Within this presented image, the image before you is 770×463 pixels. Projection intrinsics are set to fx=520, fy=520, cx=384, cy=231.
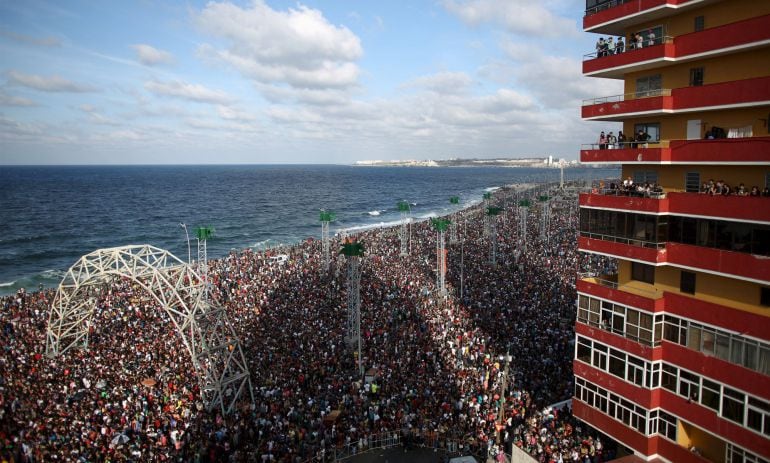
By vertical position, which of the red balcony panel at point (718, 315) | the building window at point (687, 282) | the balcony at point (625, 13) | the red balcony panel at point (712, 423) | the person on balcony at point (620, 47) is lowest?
the red balcony panel at point (712, 423)

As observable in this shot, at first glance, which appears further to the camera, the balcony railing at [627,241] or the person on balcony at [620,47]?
the person on balcony at [620,47]

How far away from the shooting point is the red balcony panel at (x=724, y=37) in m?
12.9

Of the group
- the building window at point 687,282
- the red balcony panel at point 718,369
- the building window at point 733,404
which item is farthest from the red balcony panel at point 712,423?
the building window at point 687,282

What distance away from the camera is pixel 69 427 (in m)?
19.0

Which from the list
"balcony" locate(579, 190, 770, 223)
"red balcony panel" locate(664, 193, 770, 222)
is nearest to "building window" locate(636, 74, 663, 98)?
"balcony" locate(579, 190, 770, 223)

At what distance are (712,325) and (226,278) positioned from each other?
119 feet

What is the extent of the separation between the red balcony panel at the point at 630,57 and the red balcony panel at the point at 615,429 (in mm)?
11265

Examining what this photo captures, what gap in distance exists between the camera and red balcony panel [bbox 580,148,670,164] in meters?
15.3

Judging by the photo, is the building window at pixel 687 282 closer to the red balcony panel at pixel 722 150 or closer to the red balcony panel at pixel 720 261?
the red balcony panel at pixel 720 261

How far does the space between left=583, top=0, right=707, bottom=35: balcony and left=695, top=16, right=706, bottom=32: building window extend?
0.36 meters

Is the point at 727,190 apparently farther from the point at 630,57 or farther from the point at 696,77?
the point at 630,57

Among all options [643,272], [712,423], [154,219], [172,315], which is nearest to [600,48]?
[643,272]

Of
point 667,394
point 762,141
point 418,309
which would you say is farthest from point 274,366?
point 762,141

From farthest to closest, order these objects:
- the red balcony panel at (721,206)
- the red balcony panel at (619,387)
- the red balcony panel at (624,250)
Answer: the red balcony panel at (619,387) < the red balcony panel at (624,250) < the red balcony panel at (721,206)
